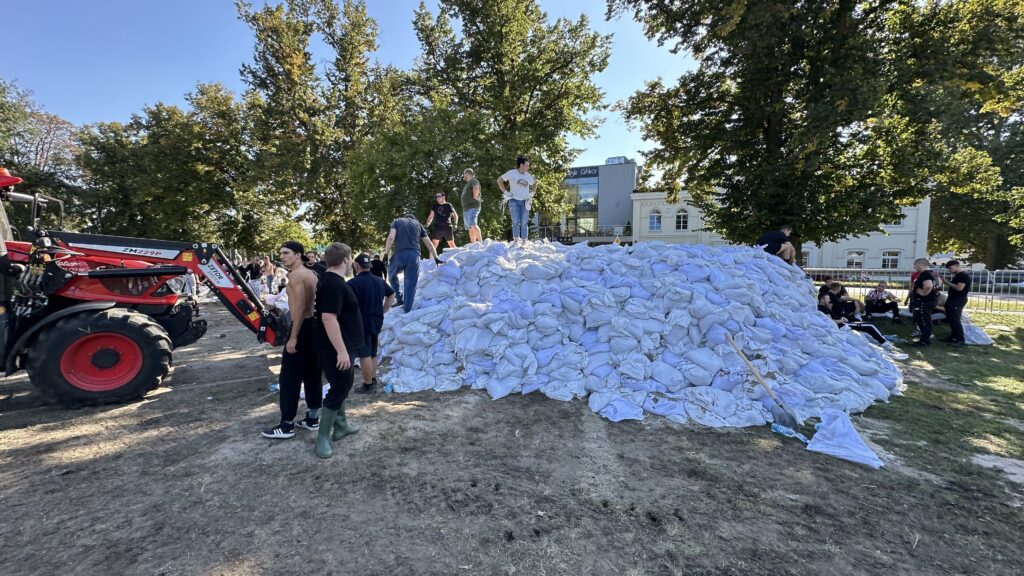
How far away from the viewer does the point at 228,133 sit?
882 inches

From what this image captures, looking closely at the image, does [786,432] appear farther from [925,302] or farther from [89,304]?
[89,304]

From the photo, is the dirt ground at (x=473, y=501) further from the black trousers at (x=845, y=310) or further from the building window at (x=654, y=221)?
the building window at (x=654, y=221)

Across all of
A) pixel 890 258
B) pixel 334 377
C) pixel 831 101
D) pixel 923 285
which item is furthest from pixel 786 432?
pixel 890 258

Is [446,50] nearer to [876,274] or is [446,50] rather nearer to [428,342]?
[428,342]

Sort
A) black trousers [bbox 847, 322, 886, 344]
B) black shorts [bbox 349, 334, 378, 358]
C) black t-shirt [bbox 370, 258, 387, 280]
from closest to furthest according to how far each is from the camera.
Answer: black shorts [bbox 349, 334, 378, 358] → black t-shirt [bbox 370, 258, 387, 280] → black trousers [bbox 847, 322, 886, 344]

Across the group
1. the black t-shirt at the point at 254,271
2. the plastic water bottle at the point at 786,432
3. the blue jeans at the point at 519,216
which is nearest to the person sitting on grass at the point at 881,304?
the plastic water bottle at the point at 786,432

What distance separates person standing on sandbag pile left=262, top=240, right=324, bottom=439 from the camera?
130 inches

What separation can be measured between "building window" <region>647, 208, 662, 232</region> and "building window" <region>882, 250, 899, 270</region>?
52.1 feet

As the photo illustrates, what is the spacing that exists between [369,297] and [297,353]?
1.32 metres

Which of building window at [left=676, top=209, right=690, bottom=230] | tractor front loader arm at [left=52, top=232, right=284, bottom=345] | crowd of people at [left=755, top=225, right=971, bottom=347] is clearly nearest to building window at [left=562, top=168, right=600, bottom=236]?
building window at [left=676, top=209, right=690, bottom=230]

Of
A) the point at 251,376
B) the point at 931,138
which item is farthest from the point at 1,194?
the point at 931,138

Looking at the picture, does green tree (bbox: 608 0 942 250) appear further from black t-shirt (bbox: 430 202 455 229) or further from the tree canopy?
black t-shirt (bbox: 430 202 455 229)

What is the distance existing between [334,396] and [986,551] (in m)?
4.50

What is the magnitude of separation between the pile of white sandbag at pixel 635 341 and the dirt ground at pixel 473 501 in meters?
0.57
